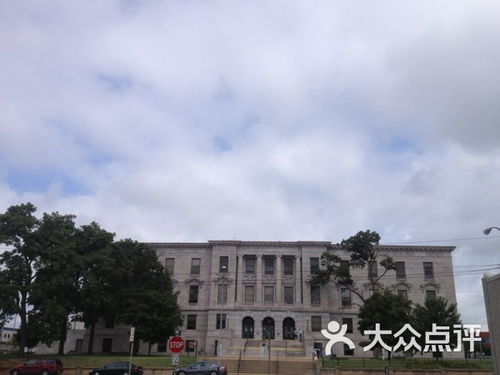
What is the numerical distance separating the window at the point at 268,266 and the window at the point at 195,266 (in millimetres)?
9157

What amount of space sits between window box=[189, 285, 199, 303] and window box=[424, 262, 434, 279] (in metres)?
30.5

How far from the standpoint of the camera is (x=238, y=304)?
2438 inches

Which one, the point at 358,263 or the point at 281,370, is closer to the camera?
the point at 281,370

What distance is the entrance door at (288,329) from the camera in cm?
6032

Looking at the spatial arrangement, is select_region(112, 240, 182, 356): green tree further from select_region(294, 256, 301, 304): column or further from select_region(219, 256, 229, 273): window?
select_region(294, 256, 301, 304): column

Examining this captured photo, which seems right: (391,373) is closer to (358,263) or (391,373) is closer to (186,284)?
(358,263)

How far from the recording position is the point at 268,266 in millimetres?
64312

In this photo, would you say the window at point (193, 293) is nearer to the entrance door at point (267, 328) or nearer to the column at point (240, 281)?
the column at point (240, 281)

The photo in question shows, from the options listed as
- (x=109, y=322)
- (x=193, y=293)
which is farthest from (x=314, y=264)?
(x=109, y=322)

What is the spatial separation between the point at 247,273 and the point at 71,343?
27.2 m

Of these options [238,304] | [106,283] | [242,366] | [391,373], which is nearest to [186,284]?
[238,304]

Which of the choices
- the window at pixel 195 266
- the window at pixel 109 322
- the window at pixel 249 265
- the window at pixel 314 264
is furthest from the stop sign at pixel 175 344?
the window at pixel 195 266

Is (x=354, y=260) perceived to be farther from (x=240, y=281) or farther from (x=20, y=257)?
(x=20, y=257)

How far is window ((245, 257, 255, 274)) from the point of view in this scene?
210 feet
